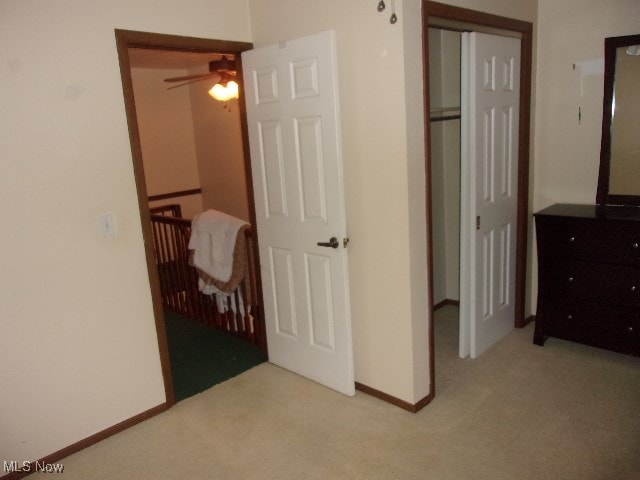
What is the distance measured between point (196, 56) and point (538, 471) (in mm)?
4578

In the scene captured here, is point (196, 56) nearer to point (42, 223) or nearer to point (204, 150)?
point (204, 150)

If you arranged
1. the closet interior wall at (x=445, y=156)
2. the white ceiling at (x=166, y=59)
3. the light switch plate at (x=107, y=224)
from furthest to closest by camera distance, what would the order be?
the white ceiling at (x=166, y=59)
the closet interior wall at (x=445, y=156)
the light switch plate at (x=107, y=224)

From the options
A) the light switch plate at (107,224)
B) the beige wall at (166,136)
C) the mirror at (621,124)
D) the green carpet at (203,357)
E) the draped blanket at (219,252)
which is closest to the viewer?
the light switch plate at (107,224)

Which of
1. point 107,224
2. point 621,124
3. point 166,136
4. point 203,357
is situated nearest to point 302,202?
point 107,224

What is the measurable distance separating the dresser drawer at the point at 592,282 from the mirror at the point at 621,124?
1.71 ft

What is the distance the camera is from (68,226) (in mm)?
2395

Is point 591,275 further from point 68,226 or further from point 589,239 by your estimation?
point 68,226

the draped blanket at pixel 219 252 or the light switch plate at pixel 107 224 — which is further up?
the light switch plate at pixel 107 224

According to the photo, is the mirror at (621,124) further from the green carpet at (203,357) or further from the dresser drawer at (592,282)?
the green carpet at (203,357)

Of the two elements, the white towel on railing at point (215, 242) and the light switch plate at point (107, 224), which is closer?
the light switch plate at point (107, 224)

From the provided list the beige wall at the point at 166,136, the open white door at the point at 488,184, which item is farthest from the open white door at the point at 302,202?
the beige wall at the point at 166,136

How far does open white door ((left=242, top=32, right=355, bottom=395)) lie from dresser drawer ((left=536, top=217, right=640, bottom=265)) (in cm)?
136

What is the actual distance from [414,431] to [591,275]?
4.77ft

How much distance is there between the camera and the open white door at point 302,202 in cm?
254
